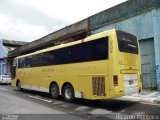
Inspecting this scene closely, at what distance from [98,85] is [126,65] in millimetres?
1541

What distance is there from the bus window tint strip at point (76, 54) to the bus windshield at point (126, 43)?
671mm

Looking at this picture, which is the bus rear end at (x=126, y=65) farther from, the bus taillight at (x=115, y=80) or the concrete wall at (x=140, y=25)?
the concrete wall at (x=140, y=25)

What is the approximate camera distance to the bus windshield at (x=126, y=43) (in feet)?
37.7

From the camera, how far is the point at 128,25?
1900cm

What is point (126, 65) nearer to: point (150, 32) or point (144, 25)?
point (150, 32)

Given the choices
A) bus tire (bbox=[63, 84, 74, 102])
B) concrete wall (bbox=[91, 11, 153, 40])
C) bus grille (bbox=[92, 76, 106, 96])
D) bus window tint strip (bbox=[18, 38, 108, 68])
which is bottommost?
bus tire (bbox=[63, 84, 74, 102])

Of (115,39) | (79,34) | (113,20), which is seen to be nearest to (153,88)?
(113,20)

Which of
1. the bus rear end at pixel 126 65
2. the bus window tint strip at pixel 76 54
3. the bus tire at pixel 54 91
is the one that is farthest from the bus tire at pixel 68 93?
the bus rear end at pixel 126 65

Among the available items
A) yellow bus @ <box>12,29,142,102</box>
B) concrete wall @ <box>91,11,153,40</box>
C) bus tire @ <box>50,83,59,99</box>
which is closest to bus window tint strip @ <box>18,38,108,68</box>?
yellow bus @ <box>12,29,142,102</box>

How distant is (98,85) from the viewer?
1159cm

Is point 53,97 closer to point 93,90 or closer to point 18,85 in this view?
point 93,90

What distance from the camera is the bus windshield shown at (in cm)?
1149

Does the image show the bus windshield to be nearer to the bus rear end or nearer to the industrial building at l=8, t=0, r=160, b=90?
the bus rear end

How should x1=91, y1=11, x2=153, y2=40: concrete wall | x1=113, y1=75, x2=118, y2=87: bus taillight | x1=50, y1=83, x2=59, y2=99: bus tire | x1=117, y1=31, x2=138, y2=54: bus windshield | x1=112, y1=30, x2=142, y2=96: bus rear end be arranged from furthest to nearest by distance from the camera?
x1=91, y1=11, x2=153, y2=40: concrete wall → x1=50, y1=83, x2=59, y2=99: bus tire → x1=117, y1=31, x2=138, y2=54: bus windshield → x1=112, y1=30, x2=142, y2=96: bus rear end → x1=113, y1=75, x2=118, y2=87: bus taillight
